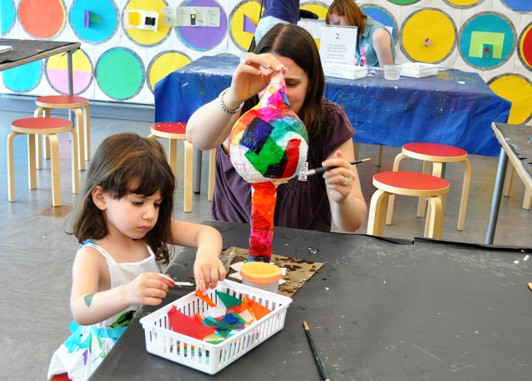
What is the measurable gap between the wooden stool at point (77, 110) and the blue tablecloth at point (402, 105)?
2.19 ft

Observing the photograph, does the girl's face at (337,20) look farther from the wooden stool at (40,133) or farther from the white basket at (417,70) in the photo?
the wooden stool at (40,133)

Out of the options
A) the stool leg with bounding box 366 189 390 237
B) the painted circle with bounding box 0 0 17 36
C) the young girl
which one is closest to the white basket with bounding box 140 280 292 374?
the young girl

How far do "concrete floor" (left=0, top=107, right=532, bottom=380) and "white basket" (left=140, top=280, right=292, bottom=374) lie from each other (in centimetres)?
112

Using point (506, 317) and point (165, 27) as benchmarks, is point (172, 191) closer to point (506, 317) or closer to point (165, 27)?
point (506, 317)

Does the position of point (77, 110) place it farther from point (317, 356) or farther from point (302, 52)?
point (317, 356)

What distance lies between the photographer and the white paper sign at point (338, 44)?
3.40m

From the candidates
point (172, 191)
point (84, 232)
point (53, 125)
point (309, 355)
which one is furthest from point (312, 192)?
point (53, 125)

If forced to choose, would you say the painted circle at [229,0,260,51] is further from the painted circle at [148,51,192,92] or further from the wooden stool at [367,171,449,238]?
the wooden stool at [367,171,449,238]

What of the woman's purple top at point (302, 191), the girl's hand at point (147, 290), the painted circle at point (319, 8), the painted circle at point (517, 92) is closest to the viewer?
the girl's hand at point (147, 290)

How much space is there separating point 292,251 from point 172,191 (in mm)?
278

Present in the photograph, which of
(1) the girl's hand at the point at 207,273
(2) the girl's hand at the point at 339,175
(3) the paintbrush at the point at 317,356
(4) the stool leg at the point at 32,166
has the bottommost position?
(4) the stool leg at the point at 32,166

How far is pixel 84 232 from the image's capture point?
1.24 metres

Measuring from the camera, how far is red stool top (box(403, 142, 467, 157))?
2.95 meters

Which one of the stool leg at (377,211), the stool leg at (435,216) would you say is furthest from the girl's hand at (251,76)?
the stool leg at (435,216)
